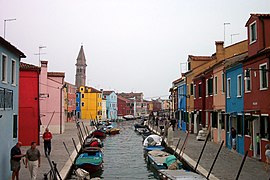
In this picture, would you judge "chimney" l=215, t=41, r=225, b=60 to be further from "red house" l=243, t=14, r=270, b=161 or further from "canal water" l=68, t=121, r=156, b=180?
"red house" l=243, t=14, r=270, b=161

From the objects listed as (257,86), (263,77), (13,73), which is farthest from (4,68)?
(257,86)

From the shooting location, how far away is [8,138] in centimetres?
1469

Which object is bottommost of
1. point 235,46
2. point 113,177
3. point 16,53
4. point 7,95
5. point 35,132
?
point 113,177

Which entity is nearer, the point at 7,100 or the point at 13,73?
the point at 7,100

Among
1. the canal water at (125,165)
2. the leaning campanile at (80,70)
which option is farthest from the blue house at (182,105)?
the leaning campanile at (80,70)

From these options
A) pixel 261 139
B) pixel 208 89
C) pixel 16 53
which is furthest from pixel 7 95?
pixel 208 89

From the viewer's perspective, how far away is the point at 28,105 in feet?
90.8

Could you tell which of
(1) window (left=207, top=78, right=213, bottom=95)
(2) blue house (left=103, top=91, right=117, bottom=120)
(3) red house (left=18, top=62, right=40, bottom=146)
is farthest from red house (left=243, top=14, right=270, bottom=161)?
(2) blue house (left=103, top=91, right=117, bottom=120)

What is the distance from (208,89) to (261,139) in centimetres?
1351

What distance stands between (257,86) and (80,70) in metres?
109

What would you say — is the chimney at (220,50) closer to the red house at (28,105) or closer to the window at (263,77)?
the red house at (28,105)

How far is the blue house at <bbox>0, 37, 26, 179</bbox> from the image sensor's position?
542 inches

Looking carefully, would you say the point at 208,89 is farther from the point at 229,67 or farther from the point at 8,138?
the point at 8,138

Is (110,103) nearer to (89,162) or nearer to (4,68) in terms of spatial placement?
(89,162)
